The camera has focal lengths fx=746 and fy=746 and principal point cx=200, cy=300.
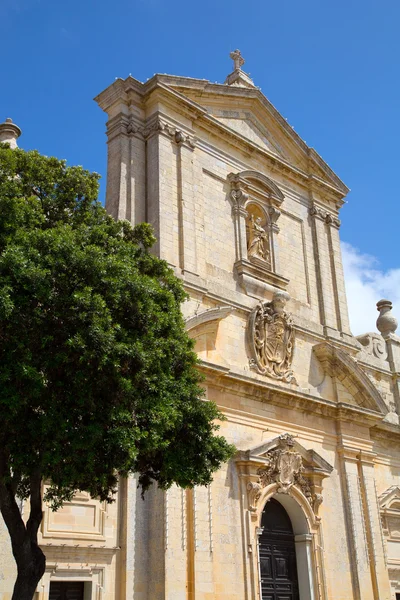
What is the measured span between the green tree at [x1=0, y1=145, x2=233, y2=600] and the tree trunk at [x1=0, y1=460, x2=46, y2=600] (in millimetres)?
13

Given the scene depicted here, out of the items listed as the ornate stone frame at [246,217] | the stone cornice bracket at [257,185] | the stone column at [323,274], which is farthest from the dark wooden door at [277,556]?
the stone cornice bracket at [257,185]

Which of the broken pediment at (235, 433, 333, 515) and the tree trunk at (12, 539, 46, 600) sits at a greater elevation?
the broken pediment at (235, 433, 333, 515)

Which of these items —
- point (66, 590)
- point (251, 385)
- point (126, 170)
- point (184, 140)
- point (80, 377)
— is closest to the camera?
point (80, 377)

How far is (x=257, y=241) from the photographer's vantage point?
20.2 m

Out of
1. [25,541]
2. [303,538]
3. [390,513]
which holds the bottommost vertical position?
[25,541]

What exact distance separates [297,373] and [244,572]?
18.3ft

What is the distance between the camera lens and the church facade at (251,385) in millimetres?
14289

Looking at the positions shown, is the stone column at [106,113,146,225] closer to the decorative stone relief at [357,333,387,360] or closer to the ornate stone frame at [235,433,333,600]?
the ornate stone frame at [235,433,333,600]

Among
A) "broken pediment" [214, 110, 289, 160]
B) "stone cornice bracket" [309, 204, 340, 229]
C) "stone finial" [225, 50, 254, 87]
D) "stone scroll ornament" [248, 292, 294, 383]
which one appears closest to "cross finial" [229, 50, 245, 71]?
"stone finial" [225, 50, 254, 87]

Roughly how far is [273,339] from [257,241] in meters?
2.92

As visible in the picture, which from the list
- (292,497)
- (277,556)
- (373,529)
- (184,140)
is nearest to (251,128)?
(184,140)

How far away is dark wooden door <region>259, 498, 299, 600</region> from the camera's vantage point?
16.7 m

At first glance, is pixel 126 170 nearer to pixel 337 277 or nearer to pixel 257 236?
pixel 257 236

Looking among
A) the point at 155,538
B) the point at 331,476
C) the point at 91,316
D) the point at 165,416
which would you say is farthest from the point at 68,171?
the point at 331,476
